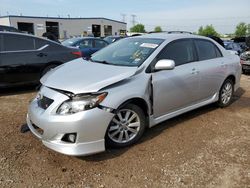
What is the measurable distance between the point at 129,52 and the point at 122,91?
1076 mm

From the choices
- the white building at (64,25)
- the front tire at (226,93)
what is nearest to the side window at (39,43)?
the front tire at (226,93)

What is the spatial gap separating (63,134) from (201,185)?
1712 millimetres

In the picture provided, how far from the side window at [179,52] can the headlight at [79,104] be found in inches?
55.7

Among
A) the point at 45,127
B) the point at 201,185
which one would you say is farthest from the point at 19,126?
the point at 201,185

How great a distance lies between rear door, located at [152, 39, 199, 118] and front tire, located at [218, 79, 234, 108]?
1075 millimetres

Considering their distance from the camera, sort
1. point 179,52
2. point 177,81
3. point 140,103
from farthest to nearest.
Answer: point 179,52 < point 177,81 < point 140,103

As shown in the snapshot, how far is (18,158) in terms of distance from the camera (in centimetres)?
374

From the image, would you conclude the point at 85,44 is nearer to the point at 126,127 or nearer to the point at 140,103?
the point at 140,103

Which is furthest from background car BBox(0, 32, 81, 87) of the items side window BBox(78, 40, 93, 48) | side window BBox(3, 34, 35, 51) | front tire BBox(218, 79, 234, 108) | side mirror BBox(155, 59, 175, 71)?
front tire BBox(218, 79, 234, 108)

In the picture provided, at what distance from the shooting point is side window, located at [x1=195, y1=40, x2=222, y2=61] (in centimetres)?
531

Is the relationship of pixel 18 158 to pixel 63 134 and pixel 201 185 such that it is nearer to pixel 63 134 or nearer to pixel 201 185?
pixel 63 134

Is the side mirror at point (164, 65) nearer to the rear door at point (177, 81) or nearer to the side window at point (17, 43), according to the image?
the rear door at point (177, 81)

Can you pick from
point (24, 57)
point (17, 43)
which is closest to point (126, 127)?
point (24, 57)

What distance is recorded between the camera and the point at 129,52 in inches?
183
